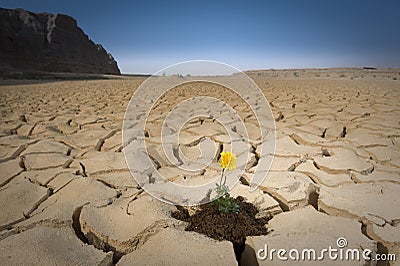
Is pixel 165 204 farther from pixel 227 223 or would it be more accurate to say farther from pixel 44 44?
pixel 44 44

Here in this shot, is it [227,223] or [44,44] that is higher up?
[44,44]

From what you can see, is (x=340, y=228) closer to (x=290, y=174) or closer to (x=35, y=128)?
(x=290, y=174)

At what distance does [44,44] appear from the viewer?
89.8 feet

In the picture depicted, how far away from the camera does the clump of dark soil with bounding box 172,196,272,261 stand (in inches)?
43.1

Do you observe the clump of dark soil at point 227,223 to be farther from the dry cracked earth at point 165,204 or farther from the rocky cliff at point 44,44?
the rocky cliff at point 44,44

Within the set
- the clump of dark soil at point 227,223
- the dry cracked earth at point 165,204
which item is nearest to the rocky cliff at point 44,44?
the dry cracked earth at point 165,204

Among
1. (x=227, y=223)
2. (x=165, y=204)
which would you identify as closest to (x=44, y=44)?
(x=165, y=204)

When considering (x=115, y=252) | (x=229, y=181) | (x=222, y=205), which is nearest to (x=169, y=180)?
(x=229, y=181)

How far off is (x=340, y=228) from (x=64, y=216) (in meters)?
1.28

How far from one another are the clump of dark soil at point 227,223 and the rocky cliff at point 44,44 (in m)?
27.5

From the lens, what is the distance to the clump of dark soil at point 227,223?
1094 millimetres

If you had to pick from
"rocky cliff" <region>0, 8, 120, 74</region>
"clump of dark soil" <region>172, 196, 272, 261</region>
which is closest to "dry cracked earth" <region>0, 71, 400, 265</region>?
"clump of dark soil" <region>172, 196, 272, 261</region>

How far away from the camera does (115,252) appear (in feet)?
3.55

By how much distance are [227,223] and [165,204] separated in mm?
368
